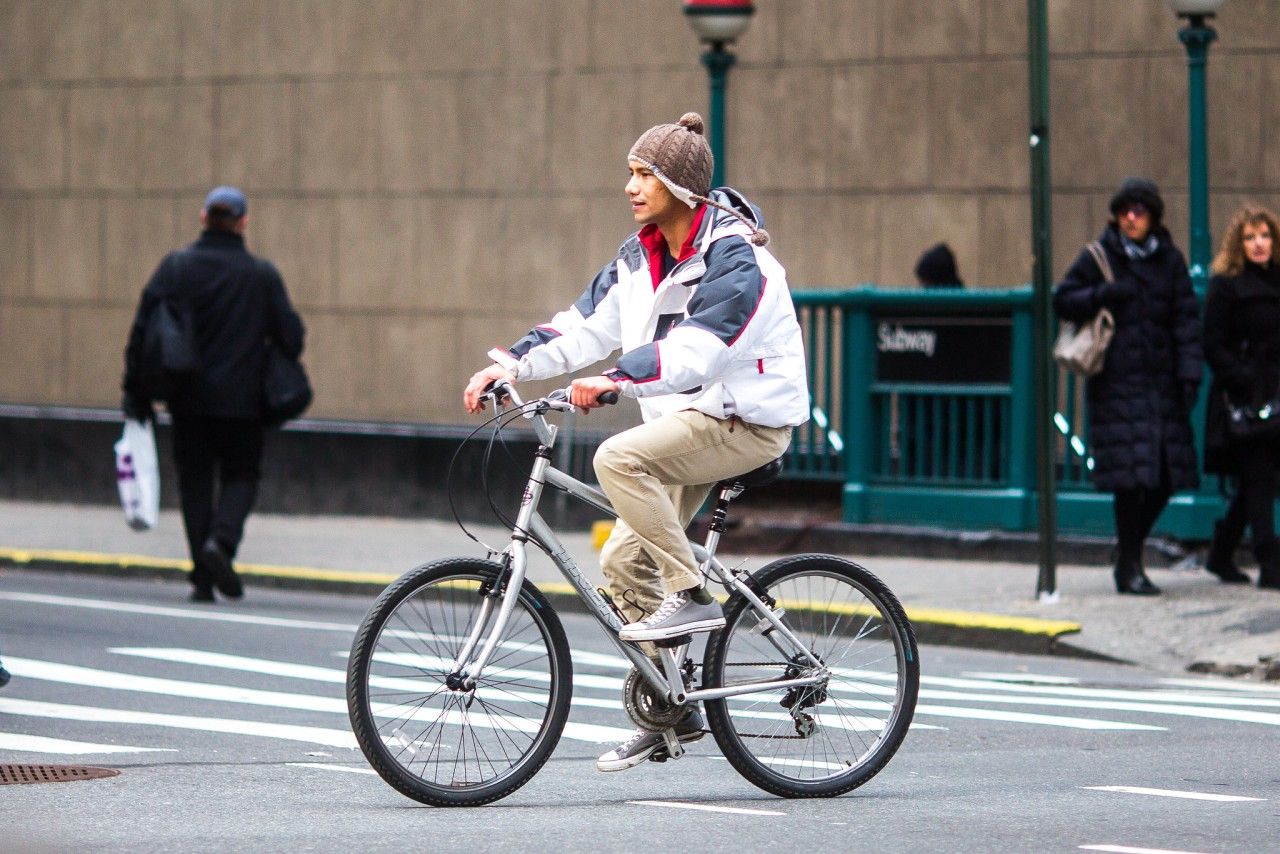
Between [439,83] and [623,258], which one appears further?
[439,83]

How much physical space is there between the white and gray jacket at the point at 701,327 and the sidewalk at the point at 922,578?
1480 mm

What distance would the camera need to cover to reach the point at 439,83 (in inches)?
706

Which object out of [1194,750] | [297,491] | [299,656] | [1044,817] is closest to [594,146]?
[297,491]

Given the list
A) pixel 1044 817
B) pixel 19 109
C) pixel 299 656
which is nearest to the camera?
pixel 1044 817

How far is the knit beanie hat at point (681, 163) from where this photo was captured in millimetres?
6324

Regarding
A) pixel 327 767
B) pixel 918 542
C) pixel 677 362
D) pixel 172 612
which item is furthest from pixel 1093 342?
pixel 677 362

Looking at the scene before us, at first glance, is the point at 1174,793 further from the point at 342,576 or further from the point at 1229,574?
the point at 342,576

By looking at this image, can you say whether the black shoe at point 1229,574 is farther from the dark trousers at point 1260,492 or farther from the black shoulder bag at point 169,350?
the black shoulder bag at point 169,350

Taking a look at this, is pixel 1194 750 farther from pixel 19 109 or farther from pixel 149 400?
pixel 19 109

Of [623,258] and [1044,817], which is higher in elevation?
[623,258]

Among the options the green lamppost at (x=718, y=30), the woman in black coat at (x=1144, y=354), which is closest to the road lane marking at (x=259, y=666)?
the woman in black coat at (x=1144, y=354)

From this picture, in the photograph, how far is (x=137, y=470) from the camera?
12.4 metres

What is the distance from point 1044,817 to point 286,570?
7936 millimetres

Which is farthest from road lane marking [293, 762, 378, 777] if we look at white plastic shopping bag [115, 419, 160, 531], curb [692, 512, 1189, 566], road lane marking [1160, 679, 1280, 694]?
curb [692, 512, 1189, 566]
